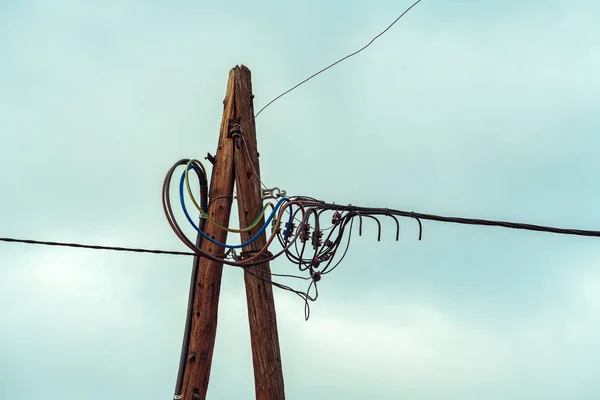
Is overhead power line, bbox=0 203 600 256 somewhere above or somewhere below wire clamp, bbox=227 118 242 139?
below

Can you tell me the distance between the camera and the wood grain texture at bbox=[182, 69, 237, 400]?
5684 mm

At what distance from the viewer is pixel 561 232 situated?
→ 5.08m

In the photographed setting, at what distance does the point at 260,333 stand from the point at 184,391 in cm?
79

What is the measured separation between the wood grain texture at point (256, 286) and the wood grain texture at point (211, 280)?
0.09m

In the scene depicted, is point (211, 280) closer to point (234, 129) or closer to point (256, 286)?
Result: point (256, 286)

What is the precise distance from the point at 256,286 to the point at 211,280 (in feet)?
1.30

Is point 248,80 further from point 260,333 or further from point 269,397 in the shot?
point 269,397

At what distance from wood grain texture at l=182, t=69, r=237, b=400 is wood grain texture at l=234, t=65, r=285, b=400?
93mm

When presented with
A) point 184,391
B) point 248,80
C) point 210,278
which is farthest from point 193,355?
point 248,80

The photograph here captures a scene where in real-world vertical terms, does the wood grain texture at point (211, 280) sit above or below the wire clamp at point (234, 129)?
below

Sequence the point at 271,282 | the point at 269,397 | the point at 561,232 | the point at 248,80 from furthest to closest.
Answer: the point at 248,80
the point at 271,282
the point at 269,397
the point at 561,232

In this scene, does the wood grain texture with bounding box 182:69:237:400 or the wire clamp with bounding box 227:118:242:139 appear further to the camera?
the wire clamp with bounding box 227:118:242:139

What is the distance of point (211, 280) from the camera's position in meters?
5.94

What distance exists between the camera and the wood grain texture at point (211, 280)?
18.6ft
